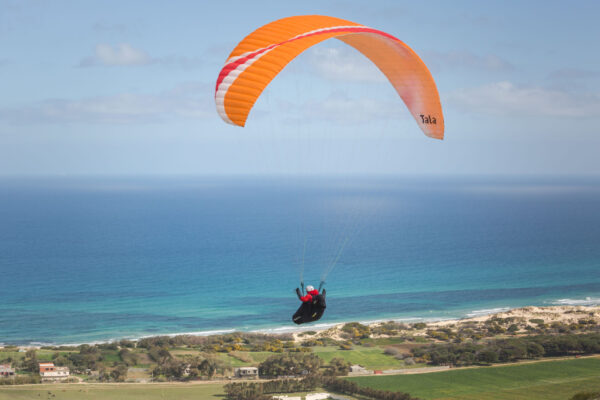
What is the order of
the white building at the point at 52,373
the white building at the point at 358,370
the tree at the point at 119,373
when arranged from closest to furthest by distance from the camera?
the tree at the point at 119,373
the white building at the point at 52,373
the white building at the point at 358,370

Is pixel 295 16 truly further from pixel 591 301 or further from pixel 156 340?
pixel 591 301

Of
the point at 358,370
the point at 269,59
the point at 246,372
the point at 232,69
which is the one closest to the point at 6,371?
the point at 246,372

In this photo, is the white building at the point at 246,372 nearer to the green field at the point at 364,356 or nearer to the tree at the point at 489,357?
the green field at the point at 364,356

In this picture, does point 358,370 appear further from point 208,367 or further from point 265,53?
point 265,53

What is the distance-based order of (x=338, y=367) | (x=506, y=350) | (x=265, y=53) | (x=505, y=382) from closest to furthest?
(x=265, y=53), (x=505, y=382), (x=338, y=367), (x=506, y=350)

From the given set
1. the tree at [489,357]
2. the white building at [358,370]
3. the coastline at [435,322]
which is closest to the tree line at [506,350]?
the tree at [489,357]

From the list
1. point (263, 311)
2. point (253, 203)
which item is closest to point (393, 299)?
point (263, 311)
